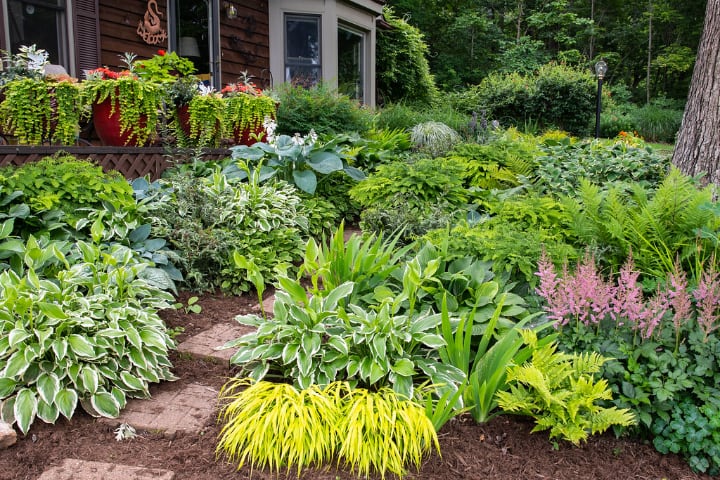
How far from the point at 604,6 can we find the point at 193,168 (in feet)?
81.8

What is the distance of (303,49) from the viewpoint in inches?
364

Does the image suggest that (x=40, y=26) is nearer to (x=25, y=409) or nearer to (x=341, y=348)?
(x=25, y=409)

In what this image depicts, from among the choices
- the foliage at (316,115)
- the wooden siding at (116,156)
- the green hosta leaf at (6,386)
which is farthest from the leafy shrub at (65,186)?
the foliage at (316,115)

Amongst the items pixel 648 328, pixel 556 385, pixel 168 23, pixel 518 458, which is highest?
pixel 168 23

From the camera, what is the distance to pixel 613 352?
226 centimetres

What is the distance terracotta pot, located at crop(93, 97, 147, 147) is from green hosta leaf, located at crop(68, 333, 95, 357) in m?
2.46

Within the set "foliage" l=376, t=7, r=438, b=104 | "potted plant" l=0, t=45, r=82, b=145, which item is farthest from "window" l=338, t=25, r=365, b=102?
"potted plant" l=0, t=45, r=82, b=145

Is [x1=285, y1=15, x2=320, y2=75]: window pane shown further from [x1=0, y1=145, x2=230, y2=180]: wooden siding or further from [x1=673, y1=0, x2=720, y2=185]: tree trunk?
[x1=673, y1=0, x2=720, y2=185]: tree trunk

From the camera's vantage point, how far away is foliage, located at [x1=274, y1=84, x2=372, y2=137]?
637cm

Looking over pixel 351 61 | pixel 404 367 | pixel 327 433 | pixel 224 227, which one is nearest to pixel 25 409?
pixel 327 433

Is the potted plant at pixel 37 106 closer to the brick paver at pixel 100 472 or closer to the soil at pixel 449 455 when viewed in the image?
the soil at pixel 449 455

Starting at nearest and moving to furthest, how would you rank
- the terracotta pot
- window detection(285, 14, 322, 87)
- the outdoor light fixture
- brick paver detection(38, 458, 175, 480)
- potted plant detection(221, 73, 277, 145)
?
brick paver detection(38, 458, 175, 480), the terracotta pot, potted plant detection(221, 73, 277, 145), the outdoor light fixture, window detection(285, 14, 322, 87)

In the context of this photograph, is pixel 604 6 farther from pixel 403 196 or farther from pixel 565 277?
pixel 565 277

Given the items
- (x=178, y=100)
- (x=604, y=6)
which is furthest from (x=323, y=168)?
(x=604, y=6)
